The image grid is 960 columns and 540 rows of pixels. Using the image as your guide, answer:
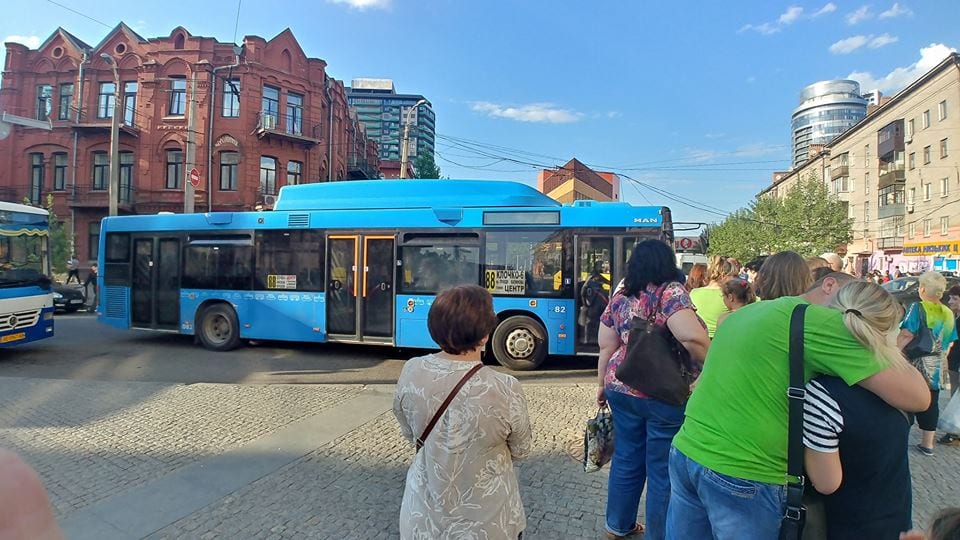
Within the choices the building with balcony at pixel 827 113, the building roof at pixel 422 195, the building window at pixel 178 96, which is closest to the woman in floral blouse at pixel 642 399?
the building roof at pixel 422 195

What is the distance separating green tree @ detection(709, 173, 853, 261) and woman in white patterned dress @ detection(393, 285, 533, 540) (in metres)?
40.3

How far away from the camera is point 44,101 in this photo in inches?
1177

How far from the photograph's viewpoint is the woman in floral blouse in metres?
2.89

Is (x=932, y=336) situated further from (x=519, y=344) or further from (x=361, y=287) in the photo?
(x=361, y=287)

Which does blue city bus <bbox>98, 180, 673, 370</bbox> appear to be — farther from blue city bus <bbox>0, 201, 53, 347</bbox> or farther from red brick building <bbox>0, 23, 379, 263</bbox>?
red brick building <bbox>0, 23, 379, 263</bbox>

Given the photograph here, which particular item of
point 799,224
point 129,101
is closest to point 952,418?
point 129,101

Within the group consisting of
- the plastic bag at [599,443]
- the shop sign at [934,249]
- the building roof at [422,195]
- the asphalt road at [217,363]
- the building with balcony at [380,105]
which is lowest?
the asphalt road at [217,363]

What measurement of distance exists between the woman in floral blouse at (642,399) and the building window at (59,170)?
36508mm

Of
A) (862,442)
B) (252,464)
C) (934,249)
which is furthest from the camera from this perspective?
(934,249)

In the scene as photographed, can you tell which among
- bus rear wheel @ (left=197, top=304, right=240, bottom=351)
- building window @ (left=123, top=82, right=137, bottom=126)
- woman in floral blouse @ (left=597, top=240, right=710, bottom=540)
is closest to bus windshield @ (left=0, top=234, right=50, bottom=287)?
bus rear wheel @ (left=197, top=304, right=240, bottom=351)

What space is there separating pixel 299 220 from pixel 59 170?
29.2m

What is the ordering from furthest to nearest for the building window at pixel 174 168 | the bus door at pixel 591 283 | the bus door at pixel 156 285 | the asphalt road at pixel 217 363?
the building window at pixel 174 168 < the bus door at pixel 156 285 < the bus door at pixel 591 283 < the asphalt road at pixel 217 363

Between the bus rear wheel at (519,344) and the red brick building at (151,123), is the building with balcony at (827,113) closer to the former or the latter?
the red brick building at (151,123)

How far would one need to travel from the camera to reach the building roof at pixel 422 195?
358 inches
